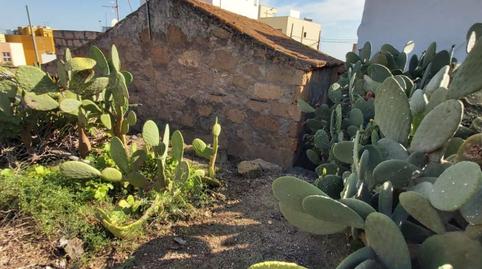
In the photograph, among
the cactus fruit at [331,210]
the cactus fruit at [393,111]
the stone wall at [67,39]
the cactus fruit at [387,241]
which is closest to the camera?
the cactus fruit at [387,241]

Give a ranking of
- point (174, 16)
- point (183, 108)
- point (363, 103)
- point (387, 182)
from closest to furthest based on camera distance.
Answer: point (387, 182) → point (363, 103) → point (174, 16) → point (183, 108)

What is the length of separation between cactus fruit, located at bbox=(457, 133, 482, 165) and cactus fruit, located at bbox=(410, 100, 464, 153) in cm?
6

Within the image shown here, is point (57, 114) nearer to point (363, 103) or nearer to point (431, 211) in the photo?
point (363, 103)

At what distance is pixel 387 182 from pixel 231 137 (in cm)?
213

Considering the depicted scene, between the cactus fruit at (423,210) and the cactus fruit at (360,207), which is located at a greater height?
the cactus fruit at (423,210)

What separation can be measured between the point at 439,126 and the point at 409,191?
0.30m

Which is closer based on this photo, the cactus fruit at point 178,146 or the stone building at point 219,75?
the cactus fruit at point 178,146

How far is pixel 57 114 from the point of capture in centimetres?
252

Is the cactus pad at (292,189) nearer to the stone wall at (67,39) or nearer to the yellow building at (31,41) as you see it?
the stone wall at (67,39)

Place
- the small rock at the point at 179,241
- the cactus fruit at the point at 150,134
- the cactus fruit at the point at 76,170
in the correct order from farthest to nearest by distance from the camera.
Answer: the cactus fruit at the point at 150,134 → the cactus fruit at the point at 76,170 → the small rock at the point at 179,241

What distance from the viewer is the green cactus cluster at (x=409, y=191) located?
2.77ft

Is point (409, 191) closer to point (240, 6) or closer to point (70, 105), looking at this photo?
point (70, 105)

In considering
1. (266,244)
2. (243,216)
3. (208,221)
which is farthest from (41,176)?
(266,244)

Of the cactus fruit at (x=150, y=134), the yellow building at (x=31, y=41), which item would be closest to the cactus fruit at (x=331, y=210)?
the cactus fruit at (x=150, y=134)
